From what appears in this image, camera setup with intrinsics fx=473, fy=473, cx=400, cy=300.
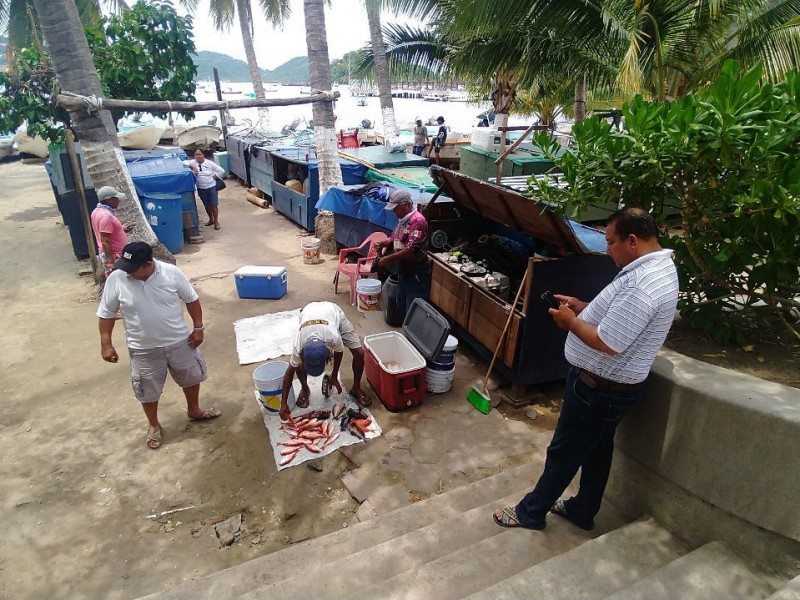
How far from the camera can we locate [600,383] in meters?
2.54

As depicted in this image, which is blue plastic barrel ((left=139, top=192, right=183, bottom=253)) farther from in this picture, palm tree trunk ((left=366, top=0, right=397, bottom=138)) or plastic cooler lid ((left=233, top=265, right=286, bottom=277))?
palm tree trunk ((left=366, top=0, right=397, bottom=138))

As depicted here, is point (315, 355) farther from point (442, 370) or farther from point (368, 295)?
point (368, 295)

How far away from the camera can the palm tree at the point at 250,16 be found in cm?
2069

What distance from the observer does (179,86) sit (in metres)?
10.3

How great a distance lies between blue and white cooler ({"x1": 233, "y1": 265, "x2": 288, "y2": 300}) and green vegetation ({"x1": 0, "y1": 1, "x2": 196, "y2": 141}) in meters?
5.12

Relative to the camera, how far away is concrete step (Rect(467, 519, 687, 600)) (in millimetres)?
2275

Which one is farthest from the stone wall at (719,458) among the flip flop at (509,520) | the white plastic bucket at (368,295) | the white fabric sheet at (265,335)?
the white plastic bucket at (368,295)

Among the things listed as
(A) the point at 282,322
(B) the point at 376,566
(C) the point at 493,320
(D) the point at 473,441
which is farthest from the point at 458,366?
(B) the point at 376,566

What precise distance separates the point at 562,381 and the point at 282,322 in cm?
381

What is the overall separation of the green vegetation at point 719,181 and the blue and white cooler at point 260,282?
189 inches

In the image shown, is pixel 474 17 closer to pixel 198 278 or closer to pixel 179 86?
pixel 198 278

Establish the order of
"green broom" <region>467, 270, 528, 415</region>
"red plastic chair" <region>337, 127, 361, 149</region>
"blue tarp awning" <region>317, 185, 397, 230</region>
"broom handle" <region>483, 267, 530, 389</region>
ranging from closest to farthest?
"broom handle" <region>483, 267, 530, 389</region> → "green broom" <region>467, 270, 528, 415</region> → "blue tarp awning" <region>317, 185, 397, 230</region> → "red plastic chair" <region>337, 127, 361, 149</region>

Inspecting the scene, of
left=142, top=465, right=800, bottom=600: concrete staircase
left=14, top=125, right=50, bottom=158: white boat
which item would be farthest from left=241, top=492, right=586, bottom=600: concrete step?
left=14, top=125, right=50, bottom=158: white boat

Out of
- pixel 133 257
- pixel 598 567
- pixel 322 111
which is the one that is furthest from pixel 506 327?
pixel 322 111
